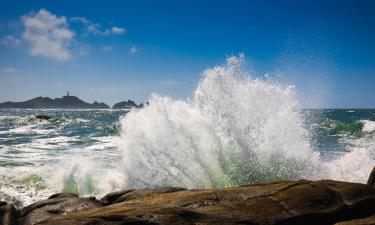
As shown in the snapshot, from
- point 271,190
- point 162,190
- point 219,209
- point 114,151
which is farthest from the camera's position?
point 114,151

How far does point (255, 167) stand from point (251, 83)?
483cm

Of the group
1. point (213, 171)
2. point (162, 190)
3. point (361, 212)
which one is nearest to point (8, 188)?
point (213, 171)

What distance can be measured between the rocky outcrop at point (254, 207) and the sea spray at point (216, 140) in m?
7.35

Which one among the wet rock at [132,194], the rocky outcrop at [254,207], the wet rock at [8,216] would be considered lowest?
the wet rock at [8,216]

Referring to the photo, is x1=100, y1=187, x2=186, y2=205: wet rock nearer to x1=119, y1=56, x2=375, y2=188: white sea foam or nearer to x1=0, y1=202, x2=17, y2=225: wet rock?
x1=0, y1=202, x2=17, y2=225: wet rock

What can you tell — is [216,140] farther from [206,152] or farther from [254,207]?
[254,207]

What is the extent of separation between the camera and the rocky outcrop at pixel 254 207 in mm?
5016

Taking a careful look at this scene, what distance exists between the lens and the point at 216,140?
1501 cm

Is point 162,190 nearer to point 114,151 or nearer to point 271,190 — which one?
point 271,190

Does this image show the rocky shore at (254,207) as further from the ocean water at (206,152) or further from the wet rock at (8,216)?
the ocean water at (206,152)

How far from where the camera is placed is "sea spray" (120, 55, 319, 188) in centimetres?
1390

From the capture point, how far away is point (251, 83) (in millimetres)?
17781

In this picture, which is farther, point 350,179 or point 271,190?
point 350,179

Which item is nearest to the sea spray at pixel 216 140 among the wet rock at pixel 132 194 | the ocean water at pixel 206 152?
the ocean water at pixel 206 152
